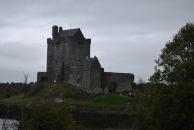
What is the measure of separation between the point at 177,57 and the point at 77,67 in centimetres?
6827

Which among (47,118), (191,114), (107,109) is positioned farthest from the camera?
(107,109)

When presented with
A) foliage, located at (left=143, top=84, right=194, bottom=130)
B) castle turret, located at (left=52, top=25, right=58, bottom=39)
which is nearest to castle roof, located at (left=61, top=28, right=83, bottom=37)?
castle turret, located at (left=52, top=25, right=58, bottom=39)

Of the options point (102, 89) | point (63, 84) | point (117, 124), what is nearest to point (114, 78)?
point (102, 89)

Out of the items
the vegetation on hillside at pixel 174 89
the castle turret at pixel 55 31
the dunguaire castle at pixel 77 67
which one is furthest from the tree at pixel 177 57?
the castle turret at pixel 55 31

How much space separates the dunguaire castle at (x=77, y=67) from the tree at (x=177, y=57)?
65.6m

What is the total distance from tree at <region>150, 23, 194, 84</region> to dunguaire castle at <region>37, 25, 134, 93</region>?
215 feet

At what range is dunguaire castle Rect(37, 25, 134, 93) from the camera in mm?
104438

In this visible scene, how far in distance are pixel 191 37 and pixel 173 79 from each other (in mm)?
2929

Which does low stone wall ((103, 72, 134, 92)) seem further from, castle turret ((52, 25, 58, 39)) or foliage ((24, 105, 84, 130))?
foliage ((24, 105, 84, 130))

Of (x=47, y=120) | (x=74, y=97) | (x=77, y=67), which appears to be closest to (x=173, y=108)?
(x=47, y=120)

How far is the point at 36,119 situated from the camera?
31.6 metres

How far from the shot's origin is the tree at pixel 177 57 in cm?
3597

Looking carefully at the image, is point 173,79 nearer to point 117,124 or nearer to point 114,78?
point 117,124

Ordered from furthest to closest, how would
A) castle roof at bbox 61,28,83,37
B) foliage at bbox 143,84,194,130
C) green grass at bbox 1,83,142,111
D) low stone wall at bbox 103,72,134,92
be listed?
1. low stone wall at bbox 103,72,134,92
2. castle roof at bbox 61,28,83,37
3. green grass at bbox 1,83,142,111
4. foliage at bbox 143,84,194,130
